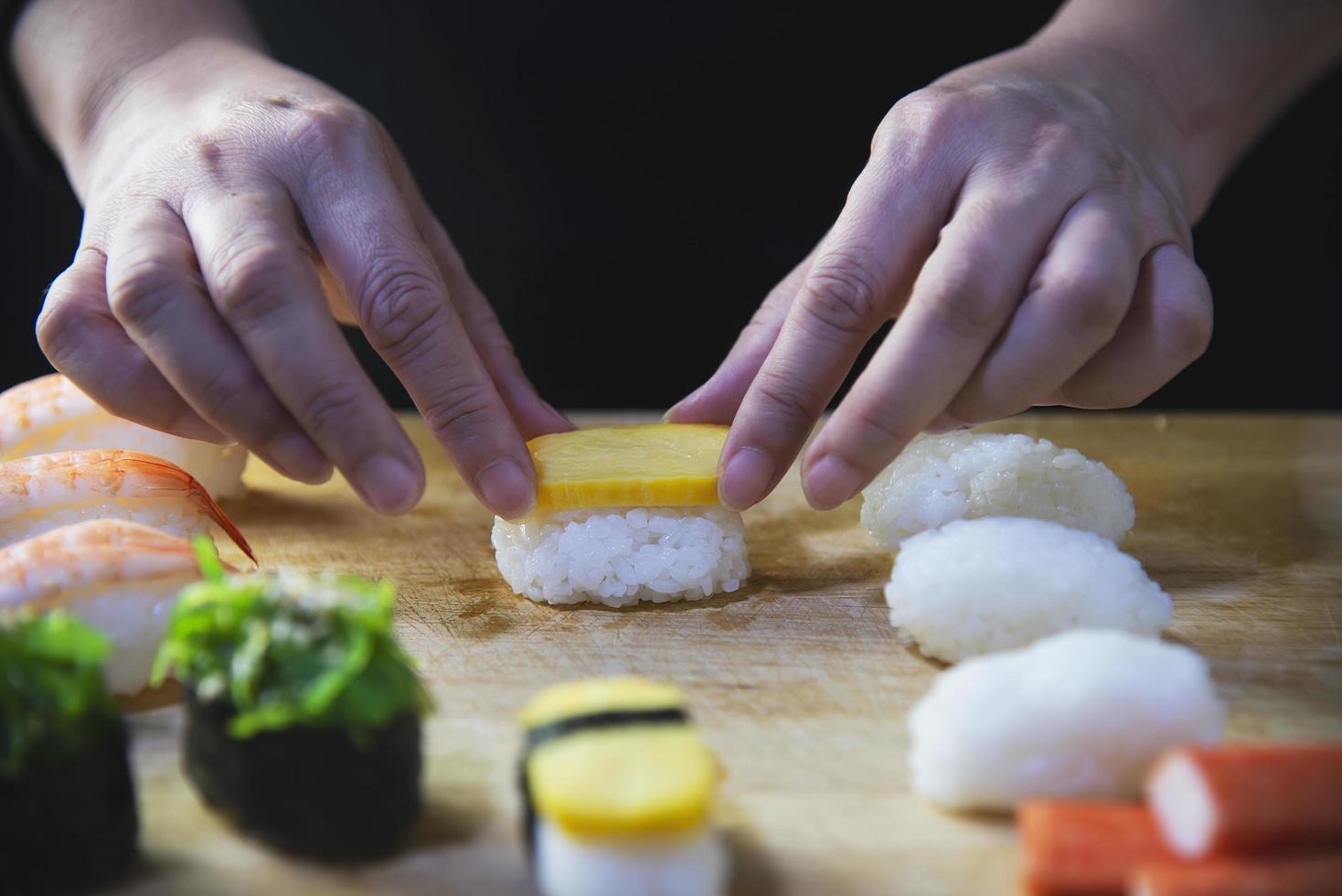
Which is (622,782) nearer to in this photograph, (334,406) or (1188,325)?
(334,406)

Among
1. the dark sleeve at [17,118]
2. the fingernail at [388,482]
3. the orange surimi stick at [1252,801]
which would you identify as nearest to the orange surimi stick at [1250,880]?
the orange surimi stick at [1252,801]

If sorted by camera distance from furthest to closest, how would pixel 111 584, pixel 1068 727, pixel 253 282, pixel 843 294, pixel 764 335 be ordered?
pixel 764 335 → pixel 843 294 → pixel 253 282 → pixel 111 584 → pixel 1068 727

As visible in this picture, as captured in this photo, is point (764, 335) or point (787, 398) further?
point (764, 335)

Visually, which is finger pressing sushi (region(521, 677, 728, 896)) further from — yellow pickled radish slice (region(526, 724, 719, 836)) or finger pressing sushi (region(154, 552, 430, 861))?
finger pressing sushi (region(154, 552, 430, 861))

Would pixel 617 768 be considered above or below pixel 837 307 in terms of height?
below

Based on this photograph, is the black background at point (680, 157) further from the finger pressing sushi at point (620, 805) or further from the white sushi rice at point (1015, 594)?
the finger pressing sushi at point (620, 805)

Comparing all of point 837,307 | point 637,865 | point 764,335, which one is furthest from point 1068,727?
point 764,335

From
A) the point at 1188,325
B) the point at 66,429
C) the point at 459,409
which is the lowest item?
the point at 66,429

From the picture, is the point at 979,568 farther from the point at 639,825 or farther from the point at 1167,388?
the point at 1167,388
